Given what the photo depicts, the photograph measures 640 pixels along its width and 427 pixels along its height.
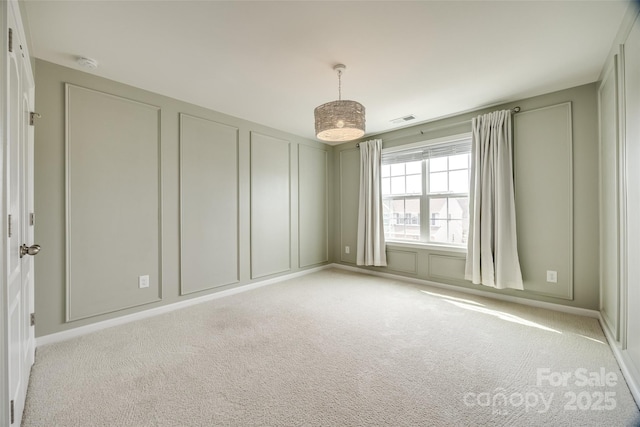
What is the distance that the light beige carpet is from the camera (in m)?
1.58

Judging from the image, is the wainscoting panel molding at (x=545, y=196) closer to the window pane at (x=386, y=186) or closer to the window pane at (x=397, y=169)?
the window pane at (x=397, y=169)

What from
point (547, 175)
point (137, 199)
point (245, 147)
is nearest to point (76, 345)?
point (137, 199)

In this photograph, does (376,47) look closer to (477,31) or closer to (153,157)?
(477,31)

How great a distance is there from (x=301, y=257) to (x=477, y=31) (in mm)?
3937

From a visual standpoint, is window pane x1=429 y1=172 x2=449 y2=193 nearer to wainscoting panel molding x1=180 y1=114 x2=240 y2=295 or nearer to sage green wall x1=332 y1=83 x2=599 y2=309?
sage green wall x1=332 y1=83 x2=599 y2=309

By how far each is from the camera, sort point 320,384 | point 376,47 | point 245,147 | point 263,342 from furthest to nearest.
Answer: point 245,147, point 263,342, point 376,47, point 320,384

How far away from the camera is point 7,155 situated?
4.24ft

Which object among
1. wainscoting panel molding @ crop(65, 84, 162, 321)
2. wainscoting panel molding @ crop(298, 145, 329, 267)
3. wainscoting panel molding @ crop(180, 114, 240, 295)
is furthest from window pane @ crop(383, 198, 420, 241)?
wainscoting panel molding @ crop(65, 84, 162, 321)

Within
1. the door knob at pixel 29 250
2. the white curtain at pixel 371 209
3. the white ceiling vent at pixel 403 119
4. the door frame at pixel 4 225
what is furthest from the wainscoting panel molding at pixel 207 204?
the white ceiling vent at pixel 403 119

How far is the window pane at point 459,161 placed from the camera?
3932 mm

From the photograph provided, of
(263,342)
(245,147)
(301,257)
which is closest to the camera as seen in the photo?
(263,342)

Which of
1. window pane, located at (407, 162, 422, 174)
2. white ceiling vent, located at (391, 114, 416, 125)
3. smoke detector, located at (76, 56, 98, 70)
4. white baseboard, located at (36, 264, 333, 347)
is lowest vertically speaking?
white baseboard, located at (36, 264, 333, 347)

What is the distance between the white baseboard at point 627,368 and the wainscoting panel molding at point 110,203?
4.13m

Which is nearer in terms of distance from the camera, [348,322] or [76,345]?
[76,345]
